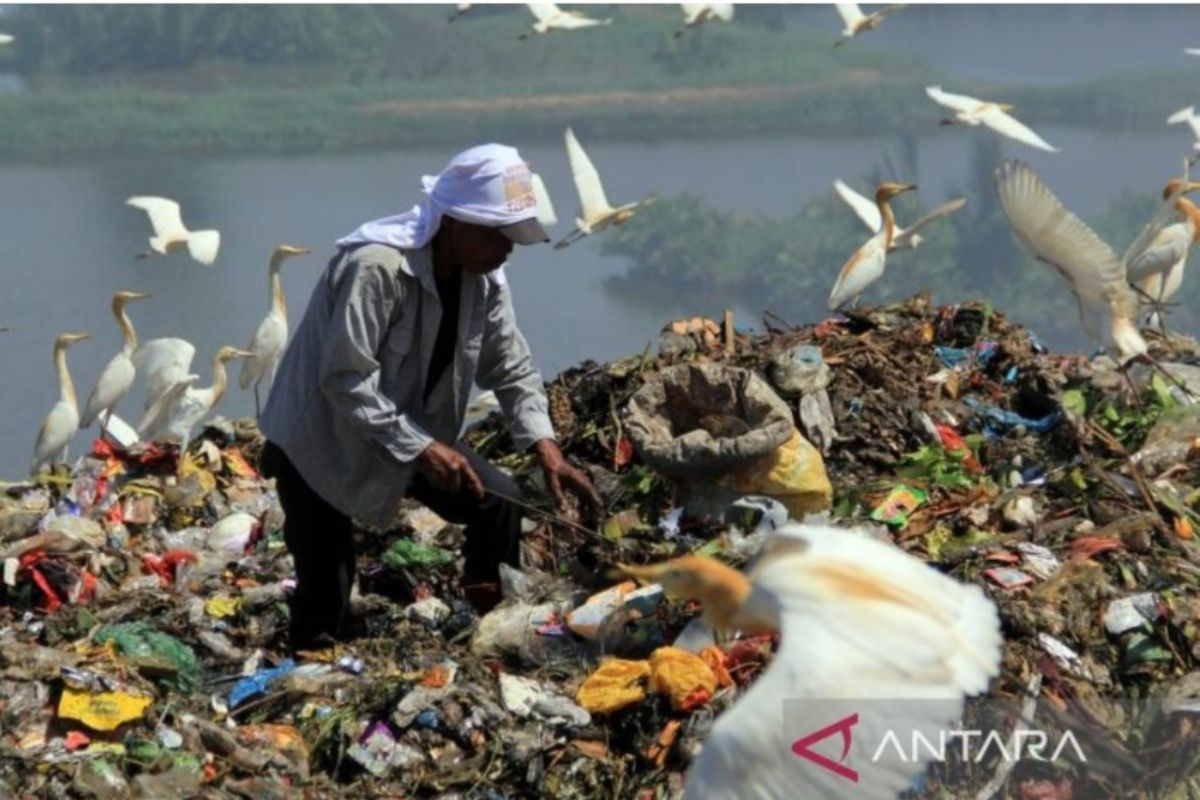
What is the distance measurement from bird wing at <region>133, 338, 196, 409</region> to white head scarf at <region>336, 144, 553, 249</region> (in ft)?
11.7

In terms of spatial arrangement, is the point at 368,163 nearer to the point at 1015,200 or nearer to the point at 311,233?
the point at 311,233

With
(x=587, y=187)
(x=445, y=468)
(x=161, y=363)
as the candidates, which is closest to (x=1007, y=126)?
(x=587, y=187)

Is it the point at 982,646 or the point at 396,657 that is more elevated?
the point at 982,646

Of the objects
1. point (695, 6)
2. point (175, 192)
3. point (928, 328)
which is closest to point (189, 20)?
point (175, 192)

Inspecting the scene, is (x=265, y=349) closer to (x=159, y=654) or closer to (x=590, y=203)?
(x=590, y=203)

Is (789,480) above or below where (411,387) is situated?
below

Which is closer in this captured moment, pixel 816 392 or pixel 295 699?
pixel 295 699

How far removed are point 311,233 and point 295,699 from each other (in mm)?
24557

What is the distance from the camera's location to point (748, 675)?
4.59 meters

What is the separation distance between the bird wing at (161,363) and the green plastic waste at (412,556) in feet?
8.55

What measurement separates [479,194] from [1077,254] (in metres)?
2.39

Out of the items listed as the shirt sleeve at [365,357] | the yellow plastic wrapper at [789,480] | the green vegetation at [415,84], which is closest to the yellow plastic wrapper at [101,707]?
the shirt sleeve at [365,357]

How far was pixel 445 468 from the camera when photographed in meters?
4.75

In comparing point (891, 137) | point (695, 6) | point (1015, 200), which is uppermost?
point (1015, 200)
